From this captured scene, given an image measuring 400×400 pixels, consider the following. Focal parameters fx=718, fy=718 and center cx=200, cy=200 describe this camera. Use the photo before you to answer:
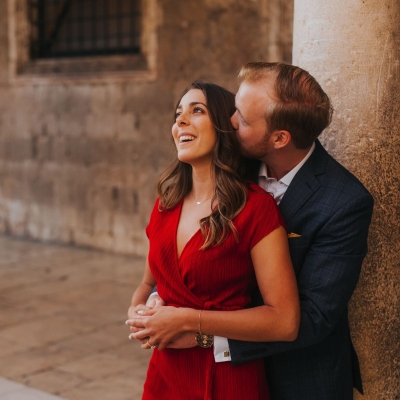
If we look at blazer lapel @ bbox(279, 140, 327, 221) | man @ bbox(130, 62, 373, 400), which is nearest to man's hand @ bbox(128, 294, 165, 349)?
man @ bbox(130, 62, 373, 400)

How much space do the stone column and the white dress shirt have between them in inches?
9.8

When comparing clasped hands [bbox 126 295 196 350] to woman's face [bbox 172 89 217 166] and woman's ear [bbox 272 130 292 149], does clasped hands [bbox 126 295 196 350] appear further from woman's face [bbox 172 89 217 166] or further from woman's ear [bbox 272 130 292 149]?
woman's ear [bbox 272 130 292 149]

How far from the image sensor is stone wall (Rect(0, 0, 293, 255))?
7379 mm

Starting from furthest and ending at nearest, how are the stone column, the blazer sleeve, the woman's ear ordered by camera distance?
the stone column, the woman's ear, the blazer sleeve

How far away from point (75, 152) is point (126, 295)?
283cm

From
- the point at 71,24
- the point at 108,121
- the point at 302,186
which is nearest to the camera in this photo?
the point at 302,186

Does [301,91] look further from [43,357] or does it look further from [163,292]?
[43,357]

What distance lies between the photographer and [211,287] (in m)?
2.09

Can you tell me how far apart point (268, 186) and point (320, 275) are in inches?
15.1

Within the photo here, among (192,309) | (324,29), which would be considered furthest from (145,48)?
(192,309)

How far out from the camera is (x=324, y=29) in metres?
2.38

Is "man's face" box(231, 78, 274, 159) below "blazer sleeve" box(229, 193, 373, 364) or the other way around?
the other way around

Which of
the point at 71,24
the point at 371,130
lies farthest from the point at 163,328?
the point at 71,24

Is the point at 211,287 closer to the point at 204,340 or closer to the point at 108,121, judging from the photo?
the point at 204,340
